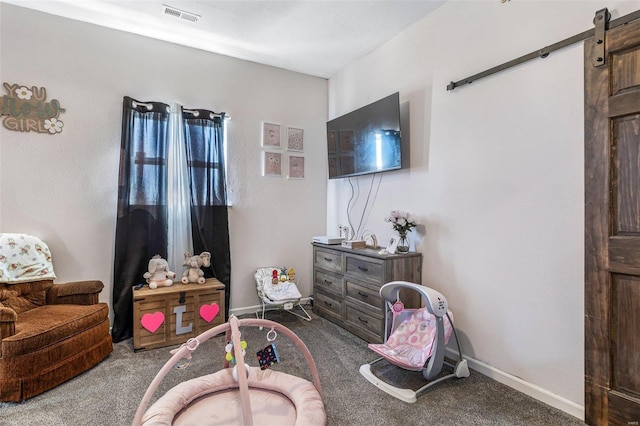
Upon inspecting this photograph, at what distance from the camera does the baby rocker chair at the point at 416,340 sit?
2090 millimetres

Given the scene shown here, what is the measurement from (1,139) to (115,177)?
0.83 m

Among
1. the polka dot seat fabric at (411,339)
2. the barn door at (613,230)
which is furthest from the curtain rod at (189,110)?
the barn door at (613,230)

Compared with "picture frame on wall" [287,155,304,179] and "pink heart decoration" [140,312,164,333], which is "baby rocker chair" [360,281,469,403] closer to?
"pink heart decoration" [140,312,164,333]

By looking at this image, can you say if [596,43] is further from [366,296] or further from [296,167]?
[296,167]

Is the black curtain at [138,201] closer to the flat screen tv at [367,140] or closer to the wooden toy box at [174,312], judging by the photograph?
the wooden toy box at [174,312]

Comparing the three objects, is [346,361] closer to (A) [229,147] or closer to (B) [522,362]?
(B) [522,362]

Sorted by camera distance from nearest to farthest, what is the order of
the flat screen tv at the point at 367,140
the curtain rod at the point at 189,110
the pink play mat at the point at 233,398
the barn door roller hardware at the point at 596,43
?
the pink play mat at the point at 233,398 → the barn door roller hardware at the point at 596,43 → the flat screen tv at the point at 367,140 → the curtain rod at the point at 189,110

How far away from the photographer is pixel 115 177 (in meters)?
3.06

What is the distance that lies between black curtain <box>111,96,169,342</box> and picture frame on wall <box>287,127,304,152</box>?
134cm

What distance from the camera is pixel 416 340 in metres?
2.42

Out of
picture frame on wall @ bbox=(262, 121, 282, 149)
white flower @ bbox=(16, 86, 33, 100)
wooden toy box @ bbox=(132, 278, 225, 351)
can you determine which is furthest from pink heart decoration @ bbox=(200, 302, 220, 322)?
white flower @ bbox=(16, 86, 33, 100)

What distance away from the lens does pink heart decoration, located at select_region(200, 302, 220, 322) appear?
9.81 feet

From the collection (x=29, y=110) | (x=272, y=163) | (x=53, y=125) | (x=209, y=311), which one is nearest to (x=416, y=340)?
(x=209, y=311)

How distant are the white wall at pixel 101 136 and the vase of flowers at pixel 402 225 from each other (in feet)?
4.89
